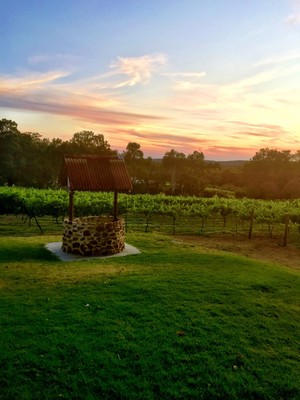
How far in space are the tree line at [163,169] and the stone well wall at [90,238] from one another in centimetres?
4048

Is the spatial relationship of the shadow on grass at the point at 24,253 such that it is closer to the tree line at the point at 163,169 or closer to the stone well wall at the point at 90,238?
the stone well wall at the point at 90,238

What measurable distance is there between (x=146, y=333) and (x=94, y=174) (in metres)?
8.93

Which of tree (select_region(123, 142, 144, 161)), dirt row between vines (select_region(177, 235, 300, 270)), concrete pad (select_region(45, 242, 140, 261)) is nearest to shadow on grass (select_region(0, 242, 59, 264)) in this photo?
concrete pad (select_region(45, 242, 140, 261))

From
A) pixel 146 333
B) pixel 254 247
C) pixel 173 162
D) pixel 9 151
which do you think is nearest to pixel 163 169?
pixel 173 162

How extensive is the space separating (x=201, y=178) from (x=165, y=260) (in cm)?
5360

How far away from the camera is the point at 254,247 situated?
2156cm

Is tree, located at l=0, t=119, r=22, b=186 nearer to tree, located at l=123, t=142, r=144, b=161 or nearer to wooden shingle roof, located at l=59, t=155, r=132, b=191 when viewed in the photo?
tree, located at l=123, t=142, r=144, b=161

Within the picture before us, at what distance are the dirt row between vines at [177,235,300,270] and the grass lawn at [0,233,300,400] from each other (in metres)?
6.10

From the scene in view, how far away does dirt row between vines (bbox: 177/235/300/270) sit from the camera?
61.1 ft

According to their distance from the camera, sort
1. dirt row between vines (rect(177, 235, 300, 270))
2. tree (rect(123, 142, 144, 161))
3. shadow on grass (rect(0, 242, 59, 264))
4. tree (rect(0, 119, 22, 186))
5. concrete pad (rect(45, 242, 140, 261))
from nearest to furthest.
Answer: shadow on grass (rect(0, 242, 59, 264)) → concrete pad (rect(45, 242, 140, 261)) → dirt row between vines (rect(177, 235, 300, 270)) → tree (rect(0, 119, 22, 186)) → tree (rect(123, 142, 144, 161))

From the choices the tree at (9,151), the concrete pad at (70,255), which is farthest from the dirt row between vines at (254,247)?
the tree at (9,151)

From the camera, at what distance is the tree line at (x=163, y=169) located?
57.7m

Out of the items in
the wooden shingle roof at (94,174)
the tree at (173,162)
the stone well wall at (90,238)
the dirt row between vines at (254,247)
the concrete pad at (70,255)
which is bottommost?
the dirt row between vines at (254,247)

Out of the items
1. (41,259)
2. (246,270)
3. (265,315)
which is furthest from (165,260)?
(265,315)
